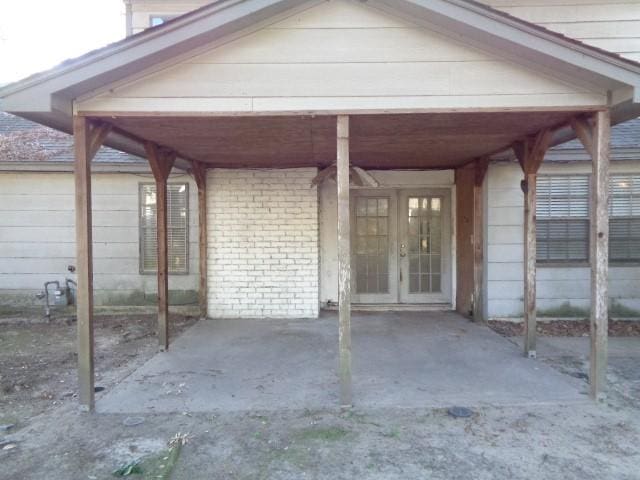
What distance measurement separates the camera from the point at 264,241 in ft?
25.4

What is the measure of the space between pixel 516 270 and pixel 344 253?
4.53 metres

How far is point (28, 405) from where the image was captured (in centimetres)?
411

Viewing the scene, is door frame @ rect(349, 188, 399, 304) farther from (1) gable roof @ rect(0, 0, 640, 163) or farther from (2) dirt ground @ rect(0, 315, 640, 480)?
(1) gable roof @ rect(0, 0, 640, 163)

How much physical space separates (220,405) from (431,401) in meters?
1.83

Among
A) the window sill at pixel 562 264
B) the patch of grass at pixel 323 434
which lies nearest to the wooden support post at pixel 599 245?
the patch of grass at pixel 323 434

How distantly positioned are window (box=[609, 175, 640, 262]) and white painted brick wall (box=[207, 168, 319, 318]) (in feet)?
15.7

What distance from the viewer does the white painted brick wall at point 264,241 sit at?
7723 mm

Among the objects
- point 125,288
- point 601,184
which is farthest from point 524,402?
point 125,288

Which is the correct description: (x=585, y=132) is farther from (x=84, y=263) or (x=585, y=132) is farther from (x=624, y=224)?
(x=84, y=263)

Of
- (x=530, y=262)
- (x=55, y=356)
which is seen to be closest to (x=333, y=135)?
(x=530, y=262)

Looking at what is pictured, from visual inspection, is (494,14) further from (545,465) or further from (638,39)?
(638,39)

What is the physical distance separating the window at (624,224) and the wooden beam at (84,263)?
7.45 meters

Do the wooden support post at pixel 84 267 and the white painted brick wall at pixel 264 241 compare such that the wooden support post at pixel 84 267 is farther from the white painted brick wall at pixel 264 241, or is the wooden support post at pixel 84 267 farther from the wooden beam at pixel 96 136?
the white painted brick wall at pixel 264 241

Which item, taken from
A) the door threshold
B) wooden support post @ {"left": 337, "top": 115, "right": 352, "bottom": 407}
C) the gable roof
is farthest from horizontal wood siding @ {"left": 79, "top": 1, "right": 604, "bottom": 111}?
the door threshold
